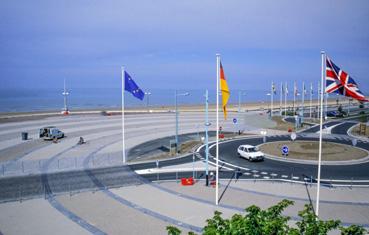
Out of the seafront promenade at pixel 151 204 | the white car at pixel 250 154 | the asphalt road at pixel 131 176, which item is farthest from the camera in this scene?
the white car at pixel 250 154

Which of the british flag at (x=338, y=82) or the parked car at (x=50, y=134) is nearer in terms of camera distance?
the british flag at (x=338, y=82)

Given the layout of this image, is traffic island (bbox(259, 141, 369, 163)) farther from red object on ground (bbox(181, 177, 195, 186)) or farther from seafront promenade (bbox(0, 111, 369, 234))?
red object on ground (bbox(181, 177, 195, 186))

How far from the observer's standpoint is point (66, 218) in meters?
17.5

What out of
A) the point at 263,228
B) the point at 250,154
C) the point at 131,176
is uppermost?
the point at 263,228

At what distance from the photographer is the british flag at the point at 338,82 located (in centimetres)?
1647

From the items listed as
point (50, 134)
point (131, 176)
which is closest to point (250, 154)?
point (131, 176)

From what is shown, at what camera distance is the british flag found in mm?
16469

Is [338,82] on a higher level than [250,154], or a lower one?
higher

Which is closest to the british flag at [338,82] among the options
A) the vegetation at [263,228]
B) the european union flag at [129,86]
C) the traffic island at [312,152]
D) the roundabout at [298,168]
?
the roundabout at [298,168]

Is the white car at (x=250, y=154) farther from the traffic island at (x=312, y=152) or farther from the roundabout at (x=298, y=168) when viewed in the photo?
the traffic island at (x=312, y=152)

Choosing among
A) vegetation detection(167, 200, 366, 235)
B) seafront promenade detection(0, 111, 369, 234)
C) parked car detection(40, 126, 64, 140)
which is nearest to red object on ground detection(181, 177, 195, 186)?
seafront promenade detection(0, 111, 369, 234)

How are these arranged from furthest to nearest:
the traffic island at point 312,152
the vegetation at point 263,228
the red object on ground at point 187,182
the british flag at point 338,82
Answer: the traffic island at point 312,152 → the red object on ground at point 187,182 → the british flag at point 338,82 → the vegetation at point 263,228

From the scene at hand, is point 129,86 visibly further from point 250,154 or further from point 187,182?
point 250,154

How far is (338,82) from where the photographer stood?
16.7m
